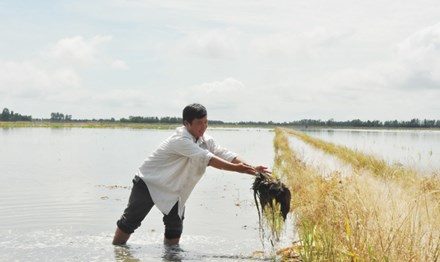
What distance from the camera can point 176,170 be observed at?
504 cm

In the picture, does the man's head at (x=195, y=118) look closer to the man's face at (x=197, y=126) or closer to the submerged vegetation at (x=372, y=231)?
the man's face at (x=197, y=126)

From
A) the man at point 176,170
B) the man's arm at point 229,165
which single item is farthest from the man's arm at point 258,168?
the man's arm at point 229,165

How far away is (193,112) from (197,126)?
0.14 m

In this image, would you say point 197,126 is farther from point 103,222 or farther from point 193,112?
point 103,222

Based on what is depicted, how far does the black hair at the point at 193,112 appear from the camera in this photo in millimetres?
4957

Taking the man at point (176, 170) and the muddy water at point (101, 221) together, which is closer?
the man at point (176, 170)

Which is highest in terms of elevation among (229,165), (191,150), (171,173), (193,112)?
(193,112)

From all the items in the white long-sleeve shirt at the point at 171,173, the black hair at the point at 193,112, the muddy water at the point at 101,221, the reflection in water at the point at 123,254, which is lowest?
the muddy water at the point at 101,221

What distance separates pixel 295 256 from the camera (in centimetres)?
492

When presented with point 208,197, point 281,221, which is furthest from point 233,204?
point 281,221

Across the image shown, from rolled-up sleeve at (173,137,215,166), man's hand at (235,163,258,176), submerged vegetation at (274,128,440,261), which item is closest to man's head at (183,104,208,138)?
rolled-up sleeve at (173,137,215,166)

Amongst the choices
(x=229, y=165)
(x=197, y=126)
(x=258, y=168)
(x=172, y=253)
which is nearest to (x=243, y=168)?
(x=229, y=165)

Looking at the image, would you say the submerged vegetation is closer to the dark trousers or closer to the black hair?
the dark trousers

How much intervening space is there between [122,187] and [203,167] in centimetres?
790
